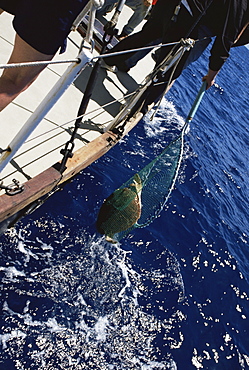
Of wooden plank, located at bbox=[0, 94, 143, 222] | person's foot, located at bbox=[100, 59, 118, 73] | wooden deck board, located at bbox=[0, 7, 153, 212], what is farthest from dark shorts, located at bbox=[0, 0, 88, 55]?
person's foot, located at bbox=[100, 59, 118, 73]

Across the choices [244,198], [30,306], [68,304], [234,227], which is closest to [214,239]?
[234,227]

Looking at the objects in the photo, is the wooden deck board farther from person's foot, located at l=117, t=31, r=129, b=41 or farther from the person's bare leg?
person's foot, located at l=117, t=31, r=129, b=41

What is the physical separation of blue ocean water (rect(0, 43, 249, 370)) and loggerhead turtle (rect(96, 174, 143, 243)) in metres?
0.92

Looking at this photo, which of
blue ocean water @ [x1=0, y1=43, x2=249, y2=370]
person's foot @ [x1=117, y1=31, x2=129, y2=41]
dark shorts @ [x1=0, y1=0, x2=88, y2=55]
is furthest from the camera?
person's foot @ [x1=117, y1=31, x2=129, y2=41]

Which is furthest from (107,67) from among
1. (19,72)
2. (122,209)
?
(19,72)

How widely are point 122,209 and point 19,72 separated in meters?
2.66

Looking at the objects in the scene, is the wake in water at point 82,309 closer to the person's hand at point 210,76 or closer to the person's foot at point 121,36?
the person's hand at point 210,76

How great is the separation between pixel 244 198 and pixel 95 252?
6.47 meters

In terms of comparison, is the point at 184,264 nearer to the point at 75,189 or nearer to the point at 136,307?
the point at 136,307

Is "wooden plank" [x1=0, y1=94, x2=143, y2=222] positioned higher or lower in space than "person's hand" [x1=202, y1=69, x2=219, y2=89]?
higher

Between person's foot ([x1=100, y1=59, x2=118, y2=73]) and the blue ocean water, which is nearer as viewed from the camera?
the blue ocean water

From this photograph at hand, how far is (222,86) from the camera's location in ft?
64.9

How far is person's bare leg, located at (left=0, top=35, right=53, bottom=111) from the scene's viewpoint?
2508mm

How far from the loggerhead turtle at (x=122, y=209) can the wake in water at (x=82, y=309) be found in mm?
913
